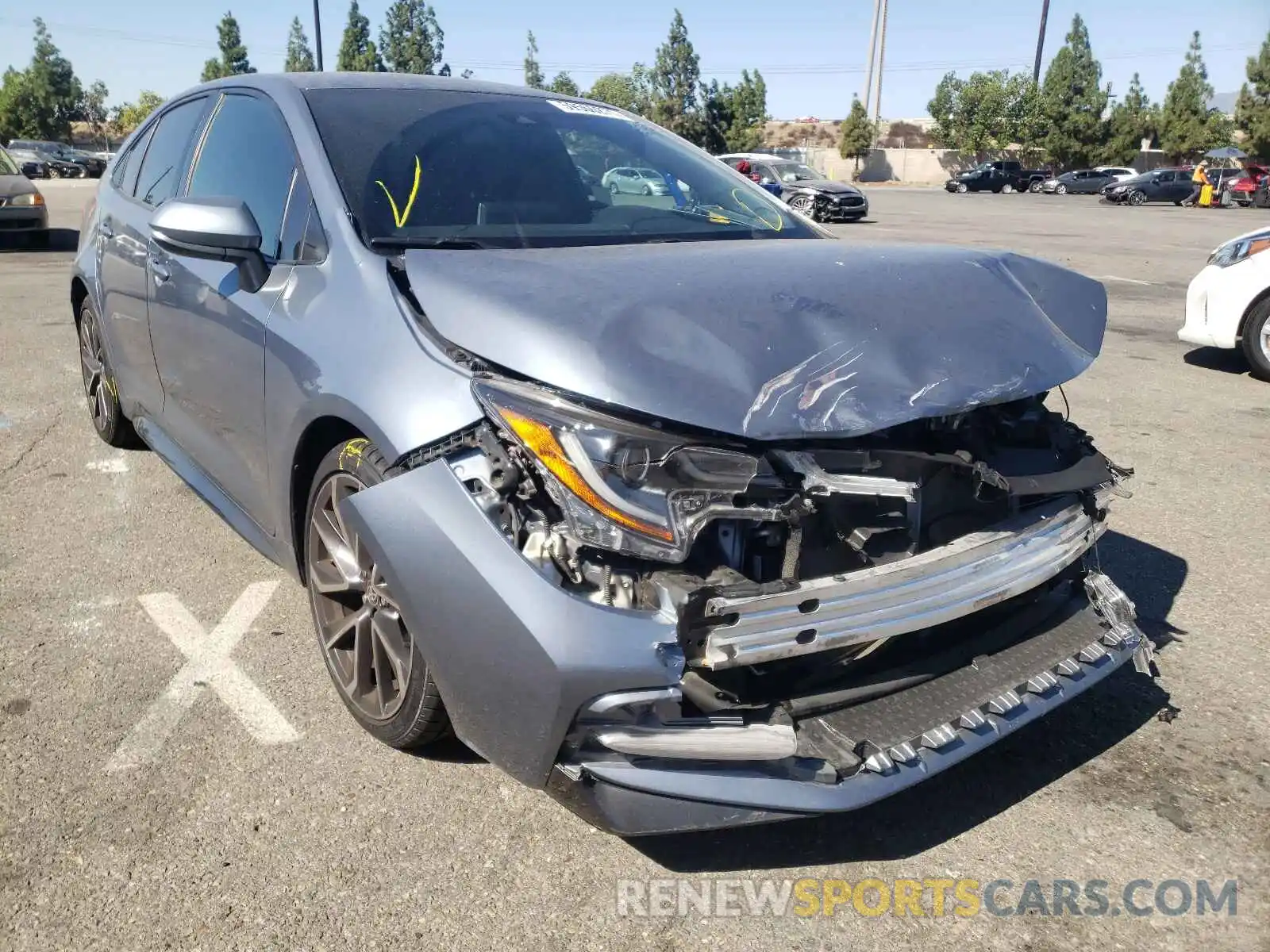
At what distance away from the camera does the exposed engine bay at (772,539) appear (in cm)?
199

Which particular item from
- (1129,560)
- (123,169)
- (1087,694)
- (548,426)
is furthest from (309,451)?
(1129,560)

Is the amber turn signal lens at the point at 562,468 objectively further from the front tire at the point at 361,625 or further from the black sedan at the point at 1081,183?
the black sedan at the point at 1081,183

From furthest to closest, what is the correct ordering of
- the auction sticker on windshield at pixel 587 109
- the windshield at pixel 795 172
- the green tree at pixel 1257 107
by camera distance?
the green tree at pixel 1257 107, the windshield at pixel 795 172, the auction sticker on windshield at pixel 587 109

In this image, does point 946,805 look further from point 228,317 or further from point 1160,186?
point 1160,186

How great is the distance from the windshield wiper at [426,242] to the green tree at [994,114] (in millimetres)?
66923

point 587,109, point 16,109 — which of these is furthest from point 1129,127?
point 16,109

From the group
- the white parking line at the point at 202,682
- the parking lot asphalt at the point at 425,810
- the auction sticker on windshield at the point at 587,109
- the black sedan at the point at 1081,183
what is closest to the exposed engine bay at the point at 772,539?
the parking lot asphalt at the point at 425,810

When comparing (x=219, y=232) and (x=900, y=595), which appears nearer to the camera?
(x=900, y=595)

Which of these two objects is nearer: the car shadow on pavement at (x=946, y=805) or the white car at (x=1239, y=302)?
the car shadow on pavement at (x=946, y=805)

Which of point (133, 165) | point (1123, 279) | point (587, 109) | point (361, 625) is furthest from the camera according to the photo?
point (1123, 279)

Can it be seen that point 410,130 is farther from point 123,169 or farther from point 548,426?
point 123,169

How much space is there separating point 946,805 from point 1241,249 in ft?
21.1

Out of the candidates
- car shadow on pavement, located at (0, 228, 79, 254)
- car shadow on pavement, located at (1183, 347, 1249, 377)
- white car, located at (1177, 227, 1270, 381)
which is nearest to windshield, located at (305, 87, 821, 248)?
white car, located at (1177, 227, 1270, 381)

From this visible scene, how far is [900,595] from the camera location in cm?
218
